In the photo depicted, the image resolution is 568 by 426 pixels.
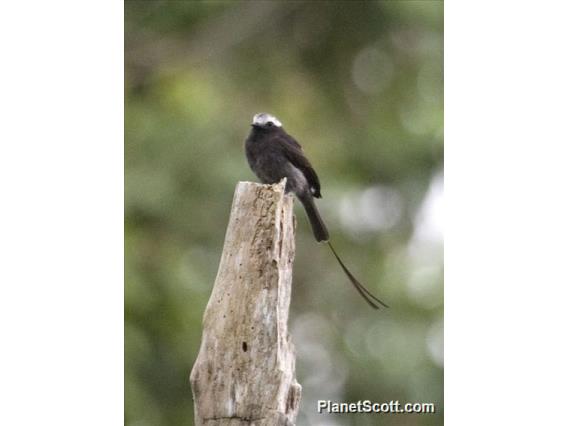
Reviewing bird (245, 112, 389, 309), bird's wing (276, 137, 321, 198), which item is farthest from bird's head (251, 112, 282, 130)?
bird's wing (276, 137, 321, 198)

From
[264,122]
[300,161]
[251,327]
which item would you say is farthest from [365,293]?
[251,327]

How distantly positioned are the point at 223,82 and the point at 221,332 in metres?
1.98

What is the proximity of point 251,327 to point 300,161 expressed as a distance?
1213mm

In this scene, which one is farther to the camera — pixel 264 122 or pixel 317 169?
pixel 317 169

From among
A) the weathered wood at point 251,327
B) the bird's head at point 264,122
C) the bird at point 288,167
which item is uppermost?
the bird's head at point 264,122

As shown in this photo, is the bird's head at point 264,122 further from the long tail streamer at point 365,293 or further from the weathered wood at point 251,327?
the weathered wood at point 251,327

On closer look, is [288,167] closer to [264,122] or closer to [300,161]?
[300,161]

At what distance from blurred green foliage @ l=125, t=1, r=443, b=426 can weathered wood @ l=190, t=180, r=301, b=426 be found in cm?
55

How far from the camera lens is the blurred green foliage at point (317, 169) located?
4.37 m

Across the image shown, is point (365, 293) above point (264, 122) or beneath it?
beneath

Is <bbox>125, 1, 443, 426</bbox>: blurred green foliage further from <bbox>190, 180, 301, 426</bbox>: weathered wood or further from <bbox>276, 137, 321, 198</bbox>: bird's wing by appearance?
<bbox>190, 180, 301, 426</bbox>: weathered wood

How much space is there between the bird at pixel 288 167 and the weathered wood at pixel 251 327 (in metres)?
0.82

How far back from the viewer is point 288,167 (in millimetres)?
4547

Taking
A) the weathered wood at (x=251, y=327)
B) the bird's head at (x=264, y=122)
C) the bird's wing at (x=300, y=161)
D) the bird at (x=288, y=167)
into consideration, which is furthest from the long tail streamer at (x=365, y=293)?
the weathered wood at (x=251, y=327)
